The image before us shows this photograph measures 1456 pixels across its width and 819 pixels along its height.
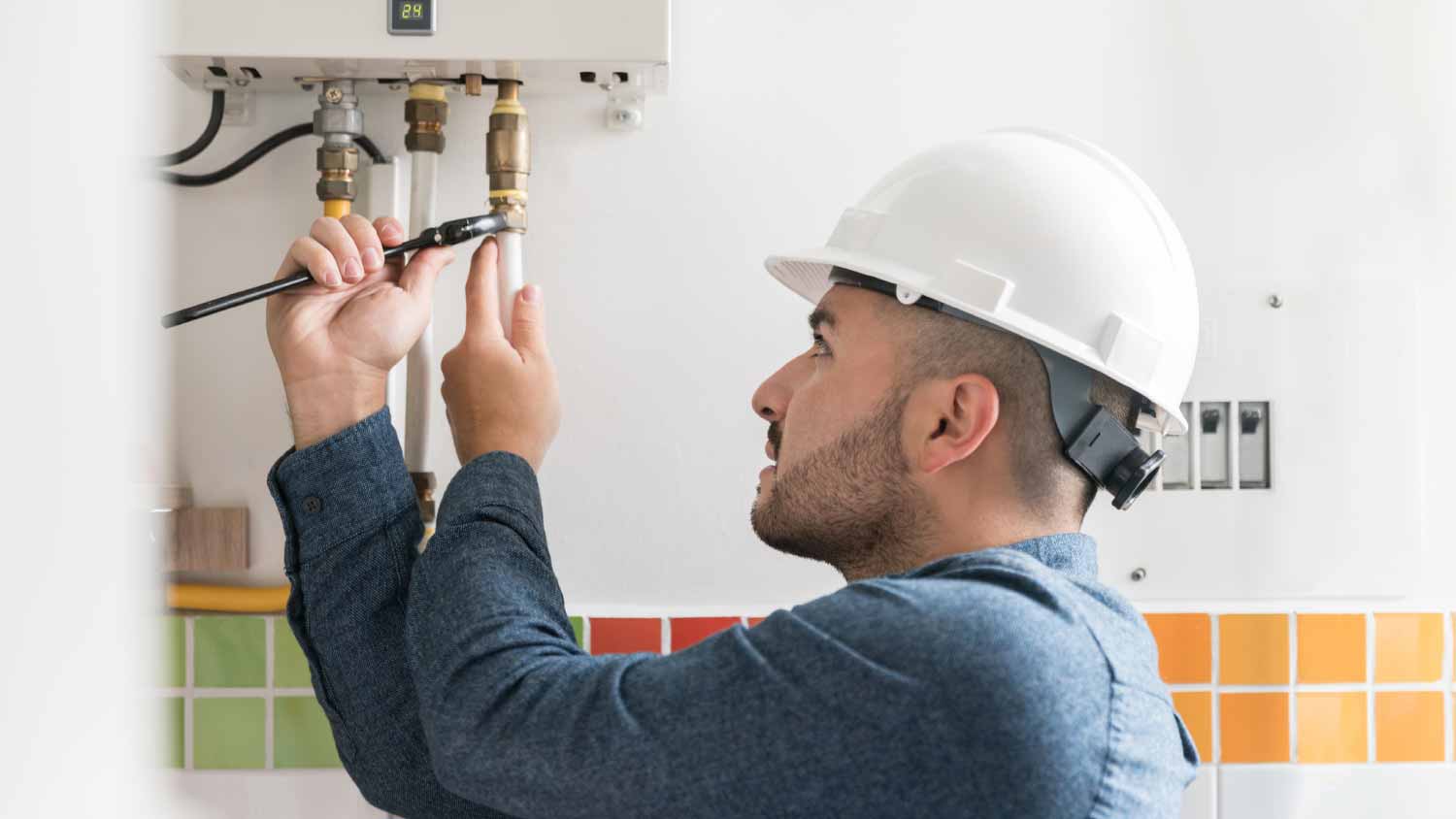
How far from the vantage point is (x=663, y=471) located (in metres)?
1.29

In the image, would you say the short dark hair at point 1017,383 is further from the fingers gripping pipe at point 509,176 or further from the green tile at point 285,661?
the green tile at point 285,661

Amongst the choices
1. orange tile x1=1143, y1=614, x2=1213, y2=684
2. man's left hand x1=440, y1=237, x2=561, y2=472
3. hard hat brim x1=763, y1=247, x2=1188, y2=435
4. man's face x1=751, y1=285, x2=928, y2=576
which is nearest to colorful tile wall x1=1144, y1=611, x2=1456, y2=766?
orange tile x1=1143, y1=614, x2=1213, y2=684

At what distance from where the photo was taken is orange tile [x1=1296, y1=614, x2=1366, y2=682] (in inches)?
51.5

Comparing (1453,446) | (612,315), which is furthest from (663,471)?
(1453,446)

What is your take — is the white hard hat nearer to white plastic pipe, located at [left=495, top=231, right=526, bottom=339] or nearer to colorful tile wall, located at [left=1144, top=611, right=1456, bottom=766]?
white plastic pipe, located at [left=495, top=231, right=526, bottom=339]

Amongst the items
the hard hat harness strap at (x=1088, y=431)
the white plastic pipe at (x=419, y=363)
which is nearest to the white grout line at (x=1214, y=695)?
the hard hat harness strap at (x=1088, y=431)

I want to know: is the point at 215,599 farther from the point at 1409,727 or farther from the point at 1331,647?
the point at 1409,727

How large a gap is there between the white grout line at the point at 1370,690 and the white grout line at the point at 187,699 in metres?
1.31

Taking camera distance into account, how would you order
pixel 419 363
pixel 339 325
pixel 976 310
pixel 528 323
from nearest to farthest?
pixel 976 310, pixel 339 325, pixel 528 323, pixel 419 363

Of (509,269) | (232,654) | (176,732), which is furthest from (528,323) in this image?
(176,732)

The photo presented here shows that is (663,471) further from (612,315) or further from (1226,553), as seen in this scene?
(1226,553)

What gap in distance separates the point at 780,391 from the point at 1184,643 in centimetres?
62

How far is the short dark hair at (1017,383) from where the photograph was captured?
875 mm

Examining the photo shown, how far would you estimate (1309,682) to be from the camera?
1.31 metres
